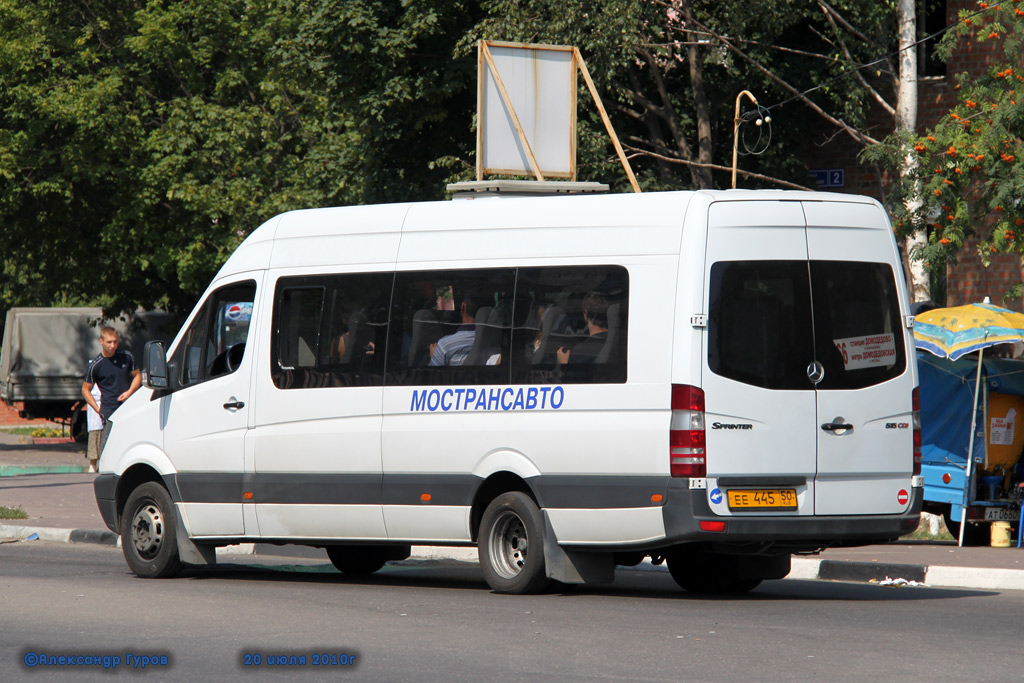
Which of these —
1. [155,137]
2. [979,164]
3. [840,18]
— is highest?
[840,18]

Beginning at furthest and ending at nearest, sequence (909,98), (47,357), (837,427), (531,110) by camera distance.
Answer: (47,357), (909,98), (531,110), (837,427)

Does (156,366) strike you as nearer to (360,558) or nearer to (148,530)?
(148,530)

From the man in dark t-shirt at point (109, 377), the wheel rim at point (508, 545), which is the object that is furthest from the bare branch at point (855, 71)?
the wheel rim at point (508, 545)

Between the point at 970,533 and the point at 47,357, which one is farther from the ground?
the point at 47,357

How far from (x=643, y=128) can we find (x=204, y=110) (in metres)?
9.30

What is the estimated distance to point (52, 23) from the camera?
96.0 ft

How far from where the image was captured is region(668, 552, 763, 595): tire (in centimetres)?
1043

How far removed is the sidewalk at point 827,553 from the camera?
11000 mm

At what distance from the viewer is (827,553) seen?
12750 mm

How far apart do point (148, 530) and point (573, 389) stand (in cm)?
380

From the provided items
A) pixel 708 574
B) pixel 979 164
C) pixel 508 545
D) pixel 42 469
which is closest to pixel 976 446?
pixel 979 164

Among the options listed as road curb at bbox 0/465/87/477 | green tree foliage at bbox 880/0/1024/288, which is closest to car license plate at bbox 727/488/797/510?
green tree foliage at bbox 880/0/1024/288

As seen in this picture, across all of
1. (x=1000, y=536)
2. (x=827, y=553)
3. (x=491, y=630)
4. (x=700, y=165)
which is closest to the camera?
(x=491, y=630)

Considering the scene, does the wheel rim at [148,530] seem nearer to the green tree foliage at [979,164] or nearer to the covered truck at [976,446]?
the covered truck at [976,446]
